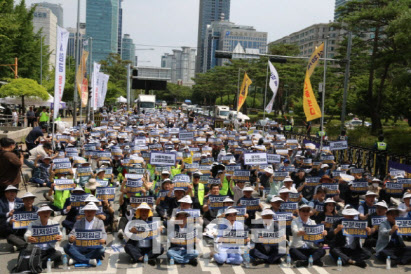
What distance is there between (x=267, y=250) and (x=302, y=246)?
0.69 m

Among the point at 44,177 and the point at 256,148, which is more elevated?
the point at 256,148

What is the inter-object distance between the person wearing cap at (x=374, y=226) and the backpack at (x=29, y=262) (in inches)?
245

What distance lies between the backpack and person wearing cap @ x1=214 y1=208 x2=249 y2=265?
10.5 ft

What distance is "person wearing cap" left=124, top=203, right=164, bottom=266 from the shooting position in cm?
902

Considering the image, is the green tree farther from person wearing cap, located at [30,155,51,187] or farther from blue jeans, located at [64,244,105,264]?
blue jeans, located at [64,244,105,264]

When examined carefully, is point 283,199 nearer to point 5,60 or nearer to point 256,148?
point 256,148

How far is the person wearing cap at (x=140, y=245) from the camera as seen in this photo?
355 inches

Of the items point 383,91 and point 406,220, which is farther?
point 383,91

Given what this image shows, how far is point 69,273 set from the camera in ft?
27.5

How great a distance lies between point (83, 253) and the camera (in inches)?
349

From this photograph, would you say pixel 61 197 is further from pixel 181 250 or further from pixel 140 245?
pixel 181 250

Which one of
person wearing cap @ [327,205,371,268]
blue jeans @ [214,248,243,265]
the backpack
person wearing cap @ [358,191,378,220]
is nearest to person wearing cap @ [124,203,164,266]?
blue jeans @ [214,248,243,265]

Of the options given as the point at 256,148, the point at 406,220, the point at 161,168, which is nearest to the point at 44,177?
the point at 161,168

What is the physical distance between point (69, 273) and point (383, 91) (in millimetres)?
31073
